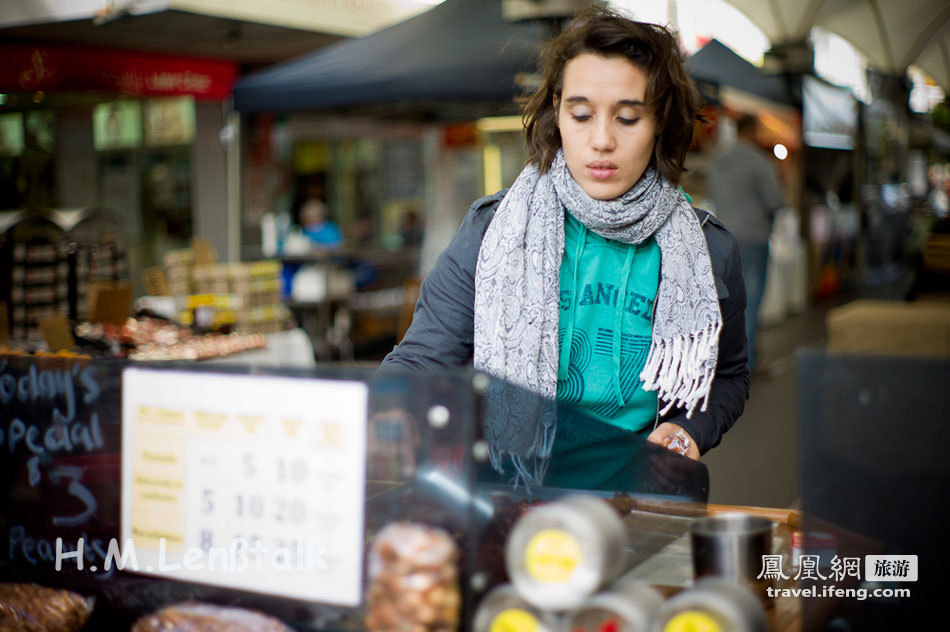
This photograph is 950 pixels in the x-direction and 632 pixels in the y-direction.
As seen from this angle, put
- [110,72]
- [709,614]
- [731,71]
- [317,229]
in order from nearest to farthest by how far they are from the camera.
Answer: [709,614] < [731,71] < [110,72] < [317,229]

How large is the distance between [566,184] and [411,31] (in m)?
4.48

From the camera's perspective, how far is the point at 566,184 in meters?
1.90

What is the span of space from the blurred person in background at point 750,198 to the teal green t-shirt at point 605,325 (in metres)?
5.38

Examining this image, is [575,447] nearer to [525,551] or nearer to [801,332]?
[525,551]

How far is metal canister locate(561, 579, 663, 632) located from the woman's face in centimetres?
99

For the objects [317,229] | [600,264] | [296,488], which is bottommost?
[296,488]

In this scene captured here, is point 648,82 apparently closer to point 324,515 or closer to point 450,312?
point 450,312

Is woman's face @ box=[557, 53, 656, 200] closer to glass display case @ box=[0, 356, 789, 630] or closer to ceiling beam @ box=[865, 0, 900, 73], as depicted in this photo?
glass display case @ box=[0, 356, 789, 630]

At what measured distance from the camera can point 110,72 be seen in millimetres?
8750

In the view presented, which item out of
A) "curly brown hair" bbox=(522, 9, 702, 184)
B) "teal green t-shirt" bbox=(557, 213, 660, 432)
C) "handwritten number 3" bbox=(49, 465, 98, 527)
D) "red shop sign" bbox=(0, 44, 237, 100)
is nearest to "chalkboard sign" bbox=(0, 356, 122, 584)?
"handwritten number 3" bbox=(49, 465, 98, 527)

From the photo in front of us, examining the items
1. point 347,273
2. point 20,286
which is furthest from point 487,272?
point 347,273

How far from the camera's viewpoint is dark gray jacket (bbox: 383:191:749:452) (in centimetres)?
197

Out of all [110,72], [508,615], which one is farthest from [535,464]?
[110,72]

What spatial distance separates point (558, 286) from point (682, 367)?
32 cm
